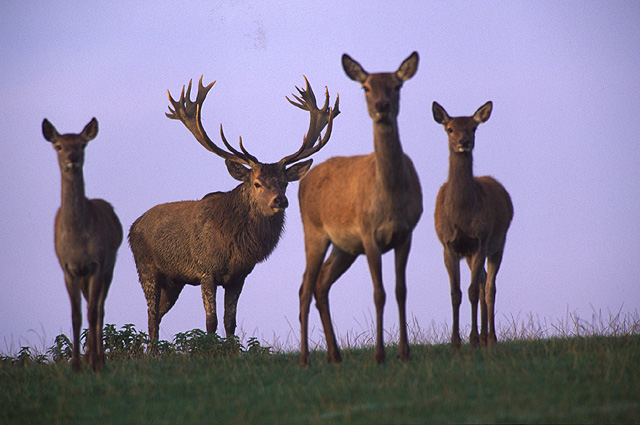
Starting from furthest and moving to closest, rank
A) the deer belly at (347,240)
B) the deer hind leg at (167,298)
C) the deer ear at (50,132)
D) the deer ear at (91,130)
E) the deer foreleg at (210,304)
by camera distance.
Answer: the deer hind leg at (167,298) < the deer foreleg at (210,304) < the deer ear at (91,130) < the deer ear at (50,132) < the deer belly at (347,240)

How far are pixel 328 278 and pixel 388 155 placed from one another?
5.31 feet

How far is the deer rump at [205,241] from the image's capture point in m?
11.8

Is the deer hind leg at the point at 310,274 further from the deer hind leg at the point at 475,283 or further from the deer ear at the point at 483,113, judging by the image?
the deer ear at the point at 483,113

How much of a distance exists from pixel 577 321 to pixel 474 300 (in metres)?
1.94

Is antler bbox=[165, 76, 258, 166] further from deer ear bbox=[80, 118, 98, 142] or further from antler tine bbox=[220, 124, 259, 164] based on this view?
deer ear bbox=[80, 118, 98, 142]

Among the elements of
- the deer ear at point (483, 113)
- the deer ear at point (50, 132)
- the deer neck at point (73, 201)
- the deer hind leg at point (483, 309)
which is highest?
the deer ear at point (483, 113)

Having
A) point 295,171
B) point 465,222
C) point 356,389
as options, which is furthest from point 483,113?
point 356,389

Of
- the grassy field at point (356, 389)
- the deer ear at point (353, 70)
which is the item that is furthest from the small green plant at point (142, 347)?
the deer ear at point (353, 70)

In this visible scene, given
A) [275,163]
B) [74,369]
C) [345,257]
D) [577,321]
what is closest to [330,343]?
[345,257]

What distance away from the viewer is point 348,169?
26.5 feet

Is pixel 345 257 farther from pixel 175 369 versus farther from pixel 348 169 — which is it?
pixel 175 369

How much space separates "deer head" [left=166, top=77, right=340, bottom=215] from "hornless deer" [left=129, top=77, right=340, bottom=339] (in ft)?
0.05

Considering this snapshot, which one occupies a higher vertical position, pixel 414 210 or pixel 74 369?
pixel 414 210

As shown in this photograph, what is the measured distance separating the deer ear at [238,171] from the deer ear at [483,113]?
13.8 feet
